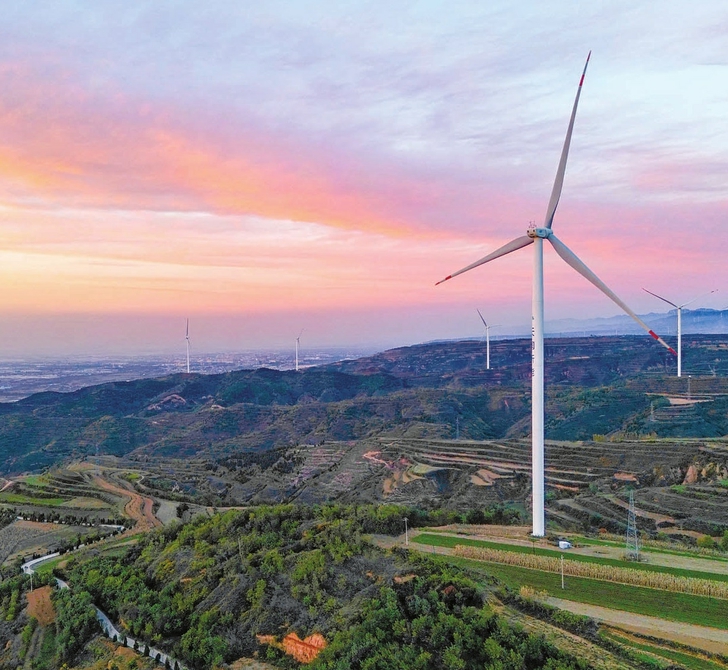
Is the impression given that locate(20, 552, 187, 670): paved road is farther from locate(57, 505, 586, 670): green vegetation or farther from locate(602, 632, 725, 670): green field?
locate(602, 632, 725, 670): green field

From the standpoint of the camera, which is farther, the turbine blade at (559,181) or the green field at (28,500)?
the green field at (28,500)

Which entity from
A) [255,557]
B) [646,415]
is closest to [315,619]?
[255,557]

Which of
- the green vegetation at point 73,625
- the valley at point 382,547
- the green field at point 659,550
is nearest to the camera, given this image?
the valley at point 382,547

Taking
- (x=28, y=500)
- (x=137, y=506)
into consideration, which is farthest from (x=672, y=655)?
(x=28, y=500)

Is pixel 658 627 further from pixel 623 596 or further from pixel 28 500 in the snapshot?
pixel 28 500

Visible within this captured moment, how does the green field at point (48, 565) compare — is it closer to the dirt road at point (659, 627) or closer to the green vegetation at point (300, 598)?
the green vegetation at point (300, 598)

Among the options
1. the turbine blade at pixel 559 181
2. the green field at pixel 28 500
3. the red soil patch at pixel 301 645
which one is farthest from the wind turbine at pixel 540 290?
the green field at pixel 28 500

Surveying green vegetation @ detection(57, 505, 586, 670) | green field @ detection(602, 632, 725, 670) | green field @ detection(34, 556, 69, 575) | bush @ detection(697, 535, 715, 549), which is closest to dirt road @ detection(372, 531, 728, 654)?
green field @ detection(602, 632, 725, 670)
